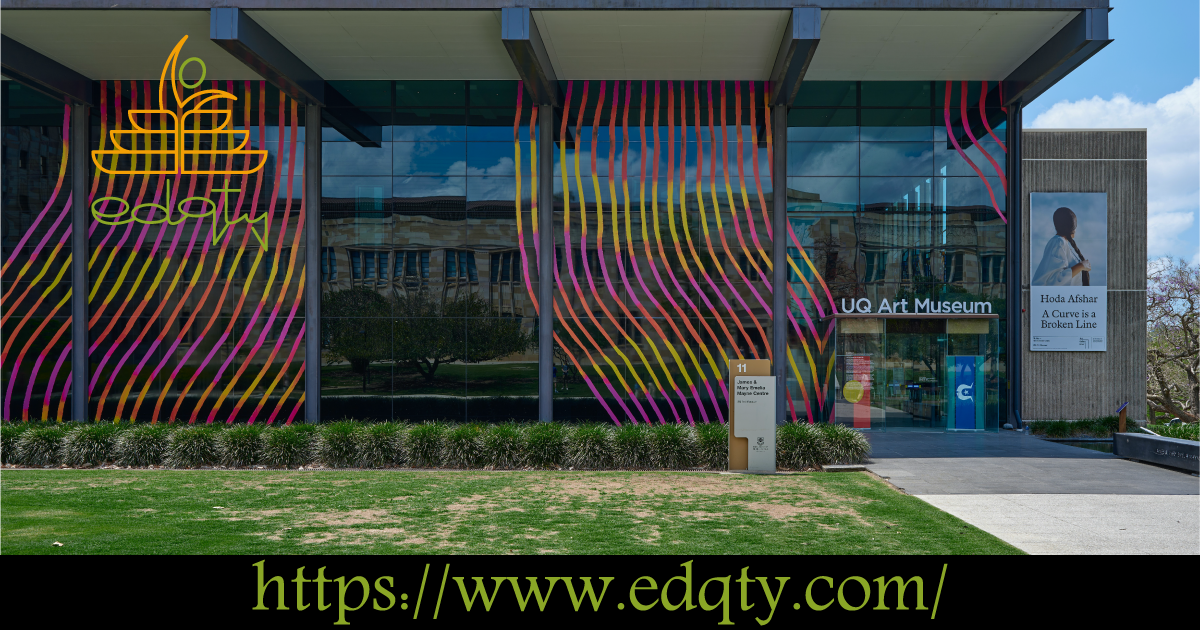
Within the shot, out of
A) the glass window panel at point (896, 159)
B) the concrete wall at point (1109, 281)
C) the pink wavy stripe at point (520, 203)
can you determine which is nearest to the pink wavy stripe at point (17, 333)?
the pink wavy stripe at point (520, 203)

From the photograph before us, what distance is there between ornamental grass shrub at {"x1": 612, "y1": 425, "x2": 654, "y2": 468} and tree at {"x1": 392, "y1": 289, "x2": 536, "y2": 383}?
6.13 metres

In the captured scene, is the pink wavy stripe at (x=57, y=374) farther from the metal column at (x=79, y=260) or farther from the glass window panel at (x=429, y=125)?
the glass window panel at (x=429, y=125)

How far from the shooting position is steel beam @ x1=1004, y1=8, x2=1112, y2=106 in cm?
1457

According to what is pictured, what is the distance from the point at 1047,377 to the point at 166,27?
22.7 meters

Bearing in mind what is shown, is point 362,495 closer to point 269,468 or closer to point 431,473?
point 431,473

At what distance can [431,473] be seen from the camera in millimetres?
11711

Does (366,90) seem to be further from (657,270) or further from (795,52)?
(795,52)

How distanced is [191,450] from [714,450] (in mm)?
9194

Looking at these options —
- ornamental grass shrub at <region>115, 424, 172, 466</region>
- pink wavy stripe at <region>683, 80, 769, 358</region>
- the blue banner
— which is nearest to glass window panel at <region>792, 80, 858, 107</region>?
pink wavy stripe at <region>683, 80, 769, 358</region>

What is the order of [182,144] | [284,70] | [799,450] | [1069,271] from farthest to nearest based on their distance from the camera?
[1069,271] → [182,144] → [284,70] → [799,450]

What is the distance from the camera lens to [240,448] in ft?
41.3

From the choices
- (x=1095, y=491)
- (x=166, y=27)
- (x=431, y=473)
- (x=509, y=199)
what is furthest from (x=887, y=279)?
(x=166, y=27)

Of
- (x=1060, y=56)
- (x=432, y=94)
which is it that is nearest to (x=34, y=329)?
(x=432, y=94)

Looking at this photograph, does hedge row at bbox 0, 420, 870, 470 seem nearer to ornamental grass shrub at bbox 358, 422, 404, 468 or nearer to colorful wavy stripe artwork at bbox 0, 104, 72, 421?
ornamental grass shrub at bbox 358, 422, 404, 468
